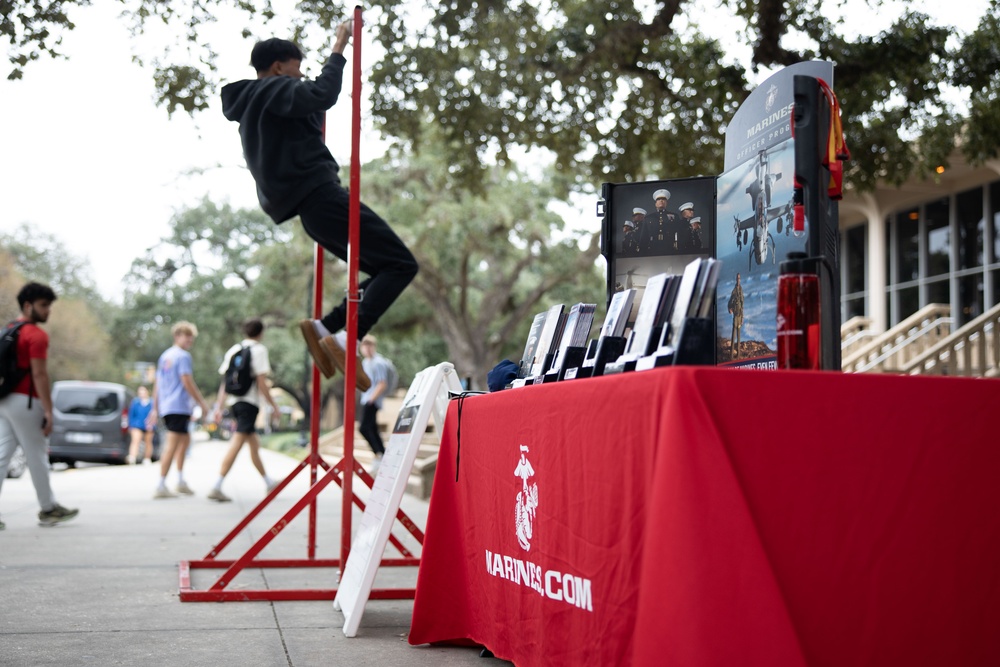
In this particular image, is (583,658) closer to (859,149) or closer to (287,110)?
(287,110)

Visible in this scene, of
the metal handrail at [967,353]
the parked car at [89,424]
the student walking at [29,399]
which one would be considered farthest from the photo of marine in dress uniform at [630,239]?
the parked car at [89,424]

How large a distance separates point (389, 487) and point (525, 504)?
124cm

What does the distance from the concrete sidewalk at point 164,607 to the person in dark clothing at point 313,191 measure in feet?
4.03

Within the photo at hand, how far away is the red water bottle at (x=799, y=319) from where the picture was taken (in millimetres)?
2408

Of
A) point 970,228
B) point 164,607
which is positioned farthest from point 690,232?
point 970,228

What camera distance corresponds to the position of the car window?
76.2 feet

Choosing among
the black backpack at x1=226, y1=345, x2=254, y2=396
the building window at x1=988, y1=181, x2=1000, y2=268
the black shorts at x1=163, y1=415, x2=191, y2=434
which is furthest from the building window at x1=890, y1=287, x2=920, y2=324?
the black shorts at x1=163, y1=415, x2=191, y2=434

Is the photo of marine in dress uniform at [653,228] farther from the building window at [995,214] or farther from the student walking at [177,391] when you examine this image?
the building window at [995,214]

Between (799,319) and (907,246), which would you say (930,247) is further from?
(799,319)

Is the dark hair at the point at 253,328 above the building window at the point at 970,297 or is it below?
below

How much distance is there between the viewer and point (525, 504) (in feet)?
10.3

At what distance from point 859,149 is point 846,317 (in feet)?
56.9

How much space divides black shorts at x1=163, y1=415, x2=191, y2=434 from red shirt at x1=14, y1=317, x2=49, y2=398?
3374mm

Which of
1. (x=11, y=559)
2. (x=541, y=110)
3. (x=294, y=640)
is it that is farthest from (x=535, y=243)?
(x=294, y=640)
